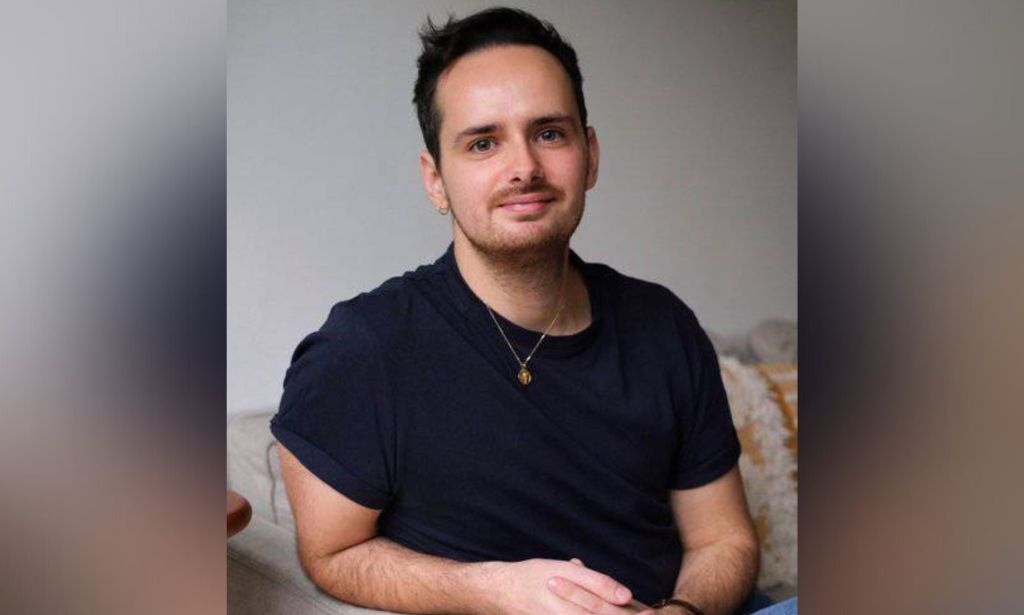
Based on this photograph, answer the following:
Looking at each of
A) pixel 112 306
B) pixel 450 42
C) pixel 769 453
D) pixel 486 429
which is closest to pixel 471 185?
pixel 450 42

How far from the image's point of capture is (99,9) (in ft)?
3.03

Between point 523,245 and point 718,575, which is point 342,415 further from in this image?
point 718,575

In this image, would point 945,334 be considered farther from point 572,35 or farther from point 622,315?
point 572,35

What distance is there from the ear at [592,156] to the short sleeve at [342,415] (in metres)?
0.34

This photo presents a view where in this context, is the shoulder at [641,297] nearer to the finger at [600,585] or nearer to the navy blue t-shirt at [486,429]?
the navy blue t-shirt at [486,429]

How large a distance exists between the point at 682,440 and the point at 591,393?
0.51ft

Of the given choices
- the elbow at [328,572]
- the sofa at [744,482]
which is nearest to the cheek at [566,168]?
the sofa at [744,482]

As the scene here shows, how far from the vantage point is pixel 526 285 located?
124 cm

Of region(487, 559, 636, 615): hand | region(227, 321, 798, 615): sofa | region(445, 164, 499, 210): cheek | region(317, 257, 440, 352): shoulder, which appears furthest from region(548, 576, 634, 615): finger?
region(445, 164, 499, 210): cheek

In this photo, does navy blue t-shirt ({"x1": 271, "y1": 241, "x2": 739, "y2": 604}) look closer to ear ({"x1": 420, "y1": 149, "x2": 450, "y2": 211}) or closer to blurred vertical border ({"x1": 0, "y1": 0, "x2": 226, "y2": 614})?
ear ({"x1": 420, "y1": 149, "x2": 450, "y2": 211})

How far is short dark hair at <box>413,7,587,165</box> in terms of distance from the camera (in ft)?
3.91

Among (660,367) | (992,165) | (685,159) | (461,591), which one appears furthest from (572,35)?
(461,591)

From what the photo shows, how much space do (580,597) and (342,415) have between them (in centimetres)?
34

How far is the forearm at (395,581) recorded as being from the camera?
3.86ft
